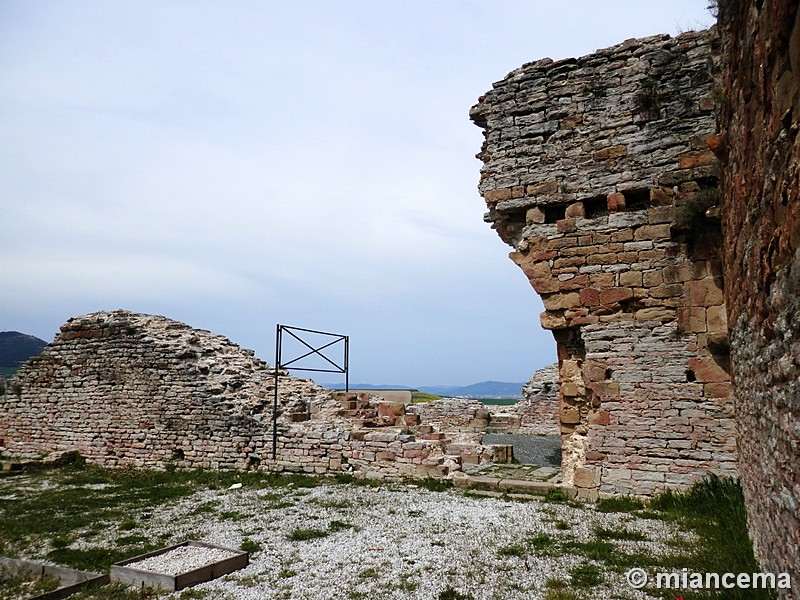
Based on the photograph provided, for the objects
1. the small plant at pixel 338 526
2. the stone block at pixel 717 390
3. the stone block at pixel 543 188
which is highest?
the stone block at pixel 543 188

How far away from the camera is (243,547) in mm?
6020

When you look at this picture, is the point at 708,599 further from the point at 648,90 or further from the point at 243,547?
the point at 648,90

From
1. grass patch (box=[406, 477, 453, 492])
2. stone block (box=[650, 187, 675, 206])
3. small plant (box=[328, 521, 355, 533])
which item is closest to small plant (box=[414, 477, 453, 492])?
grass patch (box=[406, 477, 453, 492])

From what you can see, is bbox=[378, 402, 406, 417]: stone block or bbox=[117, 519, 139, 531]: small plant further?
bbox=[378, 402, 406, 417]: stone block

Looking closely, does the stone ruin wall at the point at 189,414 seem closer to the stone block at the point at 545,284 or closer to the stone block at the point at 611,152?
the stone block at the point at 545,284

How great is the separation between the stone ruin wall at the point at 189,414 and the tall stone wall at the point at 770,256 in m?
6.61

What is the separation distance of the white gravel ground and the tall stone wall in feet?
5.39

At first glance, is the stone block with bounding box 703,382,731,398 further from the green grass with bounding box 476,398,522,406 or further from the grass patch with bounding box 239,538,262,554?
the green grass with bounding box 476,398,522,406

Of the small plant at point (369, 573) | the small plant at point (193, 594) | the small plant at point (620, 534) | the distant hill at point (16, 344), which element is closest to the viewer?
the small plant at point (193, 594)

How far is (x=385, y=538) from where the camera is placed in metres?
6.25

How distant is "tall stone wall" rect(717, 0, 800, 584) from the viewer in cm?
241

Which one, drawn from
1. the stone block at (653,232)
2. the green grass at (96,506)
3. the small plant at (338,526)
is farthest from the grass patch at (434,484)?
the stone block at (653,232)

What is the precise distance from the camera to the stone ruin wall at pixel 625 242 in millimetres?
7547

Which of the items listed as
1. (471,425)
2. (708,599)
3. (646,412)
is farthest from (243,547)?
(471,425)
